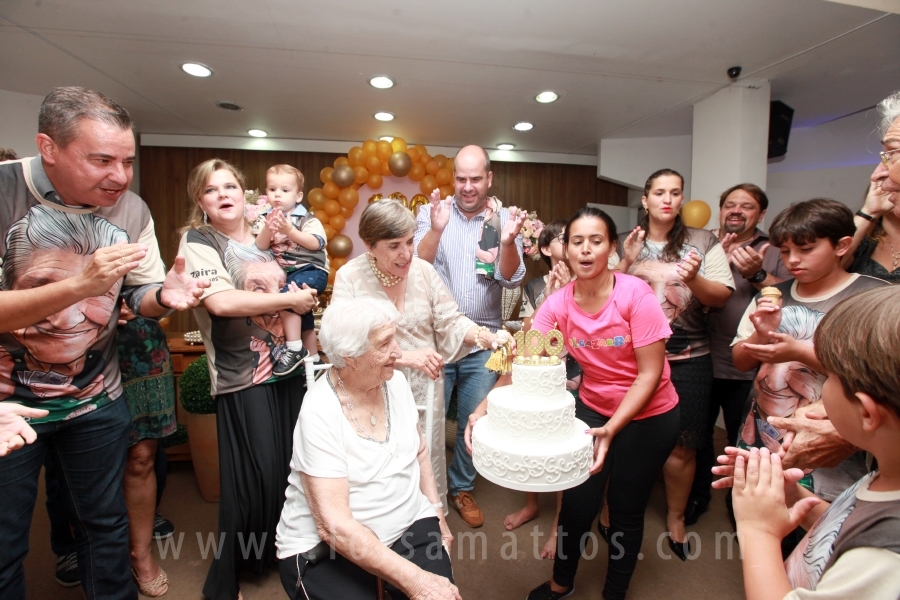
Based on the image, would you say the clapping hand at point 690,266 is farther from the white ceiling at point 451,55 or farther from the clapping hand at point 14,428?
the clapping hand at point 14,428

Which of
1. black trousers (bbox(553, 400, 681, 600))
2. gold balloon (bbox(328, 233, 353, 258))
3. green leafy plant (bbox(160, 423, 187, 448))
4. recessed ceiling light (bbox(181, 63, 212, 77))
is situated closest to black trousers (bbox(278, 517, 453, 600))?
black trousers (bbox(553, 400, 681, 600))

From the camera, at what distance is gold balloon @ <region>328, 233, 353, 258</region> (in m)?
5.67

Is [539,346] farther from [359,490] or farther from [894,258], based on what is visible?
[894,258]

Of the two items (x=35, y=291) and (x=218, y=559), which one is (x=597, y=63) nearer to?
(x=35, y=291)

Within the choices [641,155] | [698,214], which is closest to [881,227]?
[698,214]

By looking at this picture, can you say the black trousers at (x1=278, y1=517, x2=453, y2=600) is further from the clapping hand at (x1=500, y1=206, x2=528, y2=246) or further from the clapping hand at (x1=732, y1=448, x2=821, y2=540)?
the clapping hand at (x1=500, y1=206, x2=528, y2=246)

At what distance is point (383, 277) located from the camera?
2160 mm

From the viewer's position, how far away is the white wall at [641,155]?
19.9ft

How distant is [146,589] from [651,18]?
164 inches

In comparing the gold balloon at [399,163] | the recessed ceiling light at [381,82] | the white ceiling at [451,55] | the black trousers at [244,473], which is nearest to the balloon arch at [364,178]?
the gold balloon at [399,163]

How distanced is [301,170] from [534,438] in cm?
563

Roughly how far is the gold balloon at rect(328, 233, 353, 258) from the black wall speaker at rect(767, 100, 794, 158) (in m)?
4.55

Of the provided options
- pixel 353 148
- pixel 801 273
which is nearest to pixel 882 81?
pixel 801 273

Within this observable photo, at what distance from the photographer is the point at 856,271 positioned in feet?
6.55
